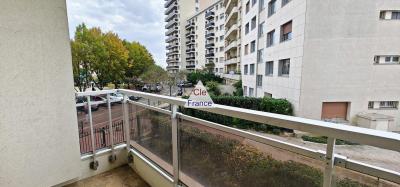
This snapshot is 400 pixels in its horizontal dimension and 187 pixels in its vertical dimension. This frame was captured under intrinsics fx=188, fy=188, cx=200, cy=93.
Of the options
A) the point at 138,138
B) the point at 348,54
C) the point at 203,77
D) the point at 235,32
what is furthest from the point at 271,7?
the point at 203,77

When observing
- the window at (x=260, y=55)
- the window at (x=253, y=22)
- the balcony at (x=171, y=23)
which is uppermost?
the balcony at (x=171, y=23)

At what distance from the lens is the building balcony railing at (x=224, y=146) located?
2.49ft

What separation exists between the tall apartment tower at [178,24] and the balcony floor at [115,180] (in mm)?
42024

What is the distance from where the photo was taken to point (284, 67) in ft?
37.1

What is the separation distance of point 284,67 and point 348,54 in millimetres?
3050

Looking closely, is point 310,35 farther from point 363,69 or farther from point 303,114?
point 303,114

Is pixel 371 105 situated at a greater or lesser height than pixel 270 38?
lesser

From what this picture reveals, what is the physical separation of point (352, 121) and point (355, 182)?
11.5m

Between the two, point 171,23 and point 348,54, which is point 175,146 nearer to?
point 348,54

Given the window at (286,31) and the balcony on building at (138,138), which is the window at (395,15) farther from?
the balcony on building at (138,138)

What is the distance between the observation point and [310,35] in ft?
30.3

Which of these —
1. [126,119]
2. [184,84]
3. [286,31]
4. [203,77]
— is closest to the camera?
[126,119]

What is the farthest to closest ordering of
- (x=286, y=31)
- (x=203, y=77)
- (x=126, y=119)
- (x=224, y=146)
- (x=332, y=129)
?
(x=203, y=77) < (x=286, y=31) < (x=126, y=119) < (x=224, y=146) < (x=332, y=129)

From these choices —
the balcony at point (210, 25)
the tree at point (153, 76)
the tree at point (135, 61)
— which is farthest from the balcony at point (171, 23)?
the tree at point (153, 76)
